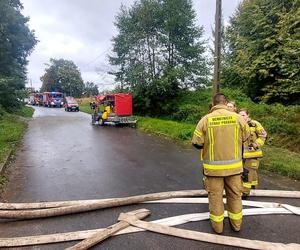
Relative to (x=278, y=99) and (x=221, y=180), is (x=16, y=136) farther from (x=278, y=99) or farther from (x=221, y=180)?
(x=278, y=99)

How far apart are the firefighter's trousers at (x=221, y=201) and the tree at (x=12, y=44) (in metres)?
22.6

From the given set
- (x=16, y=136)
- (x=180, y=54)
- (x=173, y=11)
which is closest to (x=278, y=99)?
(x=180, y=54)

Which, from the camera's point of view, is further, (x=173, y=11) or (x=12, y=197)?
(x=173, y=11)

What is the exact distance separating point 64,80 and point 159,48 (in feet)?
228

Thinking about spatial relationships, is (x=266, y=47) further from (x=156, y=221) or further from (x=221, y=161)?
(x=156, y=221)

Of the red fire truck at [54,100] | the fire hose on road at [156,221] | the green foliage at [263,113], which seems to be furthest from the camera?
the red fire truck at [54,100]

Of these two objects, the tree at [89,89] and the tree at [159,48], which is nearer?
the tree at [159,48]

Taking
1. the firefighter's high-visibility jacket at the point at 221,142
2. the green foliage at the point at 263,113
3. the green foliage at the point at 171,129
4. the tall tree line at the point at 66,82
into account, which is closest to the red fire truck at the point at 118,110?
the green foliage at the point at 171,129

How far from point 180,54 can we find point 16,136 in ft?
48.2

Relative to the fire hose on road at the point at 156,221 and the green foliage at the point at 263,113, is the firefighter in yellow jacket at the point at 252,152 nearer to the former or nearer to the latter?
the fire hose on road at the point at 156,221

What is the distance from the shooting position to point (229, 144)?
16.1ft

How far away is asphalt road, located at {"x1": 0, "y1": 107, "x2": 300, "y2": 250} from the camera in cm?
482

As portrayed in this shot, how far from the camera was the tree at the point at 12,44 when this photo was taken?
26.6 meters

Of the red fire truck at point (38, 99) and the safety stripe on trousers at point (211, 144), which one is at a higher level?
the red fire truck at point (38, 99)
